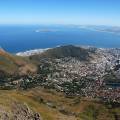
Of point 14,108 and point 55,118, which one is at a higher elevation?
point 14,108

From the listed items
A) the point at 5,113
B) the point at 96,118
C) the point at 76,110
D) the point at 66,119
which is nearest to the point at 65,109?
the point at 76,110

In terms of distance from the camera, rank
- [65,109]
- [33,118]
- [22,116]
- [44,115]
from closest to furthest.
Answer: [22,116]
[33,118]
[44,115]
[65,109]

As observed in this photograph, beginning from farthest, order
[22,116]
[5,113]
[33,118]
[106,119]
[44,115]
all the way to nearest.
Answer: [106,119] < [44,115] < [33,118] < [22,116] < [5,113]

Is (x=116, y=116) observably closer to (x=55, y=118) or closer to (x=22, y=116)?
(x=55, y=118)

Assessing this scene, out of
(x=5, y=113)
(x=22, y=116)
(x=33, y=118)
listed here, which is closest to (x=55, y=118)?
(x=33, y=118)

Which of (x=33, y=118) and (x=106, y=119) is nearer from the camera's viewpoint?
(x=33, y=118)

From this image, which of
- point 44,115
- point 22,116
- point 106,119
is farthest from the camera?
point 106,119

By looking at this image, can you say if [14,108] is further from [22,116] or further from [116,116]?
[116,116]

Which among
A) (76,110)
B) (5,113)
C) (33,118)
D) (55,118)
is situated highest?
(5,113)

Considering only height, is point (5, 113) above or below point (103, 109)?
above
